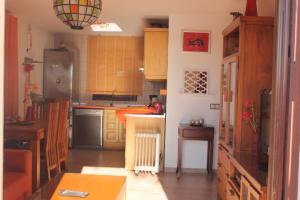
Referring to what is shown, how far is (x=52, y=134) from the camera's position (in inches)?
170

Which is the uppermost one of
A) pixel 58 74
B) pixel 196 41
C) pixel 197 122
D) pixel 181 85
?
pixel 196 41

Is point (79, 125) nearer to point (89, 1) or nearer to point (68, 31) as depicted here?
point (68, 31)

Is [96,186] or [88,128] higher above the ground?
[88,128]

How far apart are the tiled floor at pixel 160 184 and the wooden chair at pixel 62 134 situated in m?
0.26

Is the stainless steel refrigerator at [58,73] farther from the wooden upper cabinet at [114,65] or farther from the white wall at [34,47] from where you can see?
the wooden upper cabinet at [114,65]

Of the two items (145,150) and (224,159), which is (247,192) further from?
(145,150)

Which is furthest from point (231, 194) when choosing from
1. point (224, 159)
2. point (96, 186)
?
point (96, 186)

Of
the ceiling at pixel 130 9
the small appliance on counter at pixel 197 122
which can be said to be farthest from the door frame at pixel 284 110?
the small appliance on counter at pixel 197 122

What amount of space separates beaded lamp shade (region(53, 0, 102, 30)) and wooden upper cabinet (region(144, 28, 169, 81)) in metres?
2.56

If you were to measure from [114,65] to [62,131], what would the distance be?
2.60 metres

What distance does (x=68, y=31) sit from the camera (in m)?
6.72

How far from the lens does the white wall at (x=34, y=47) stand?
5461 millimetres

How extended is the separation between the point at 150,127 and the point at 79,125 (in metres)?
1.90

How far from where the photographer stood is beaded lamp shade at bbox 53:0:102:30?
8.42ft
